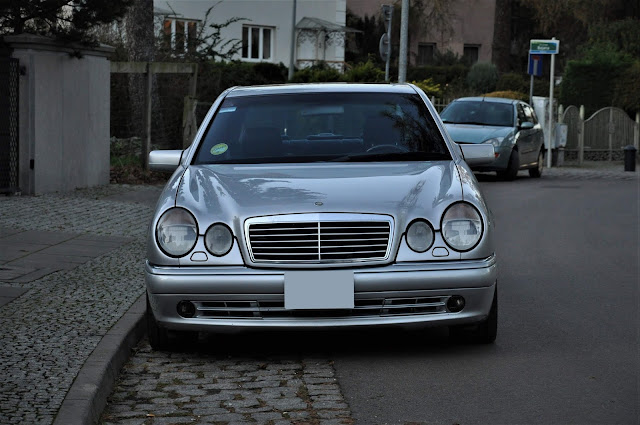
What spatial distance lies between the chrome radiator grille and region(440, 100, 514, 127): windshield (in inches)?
691

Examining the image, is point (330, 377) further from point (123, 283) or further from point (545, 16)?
point (545, 16)

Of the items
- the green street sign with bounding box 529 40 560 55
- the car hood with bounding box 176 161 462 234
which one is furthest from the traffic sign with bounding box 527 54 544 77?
the car hood with bounding box 176 161 462 234

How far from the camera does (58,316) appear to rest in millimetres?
7320

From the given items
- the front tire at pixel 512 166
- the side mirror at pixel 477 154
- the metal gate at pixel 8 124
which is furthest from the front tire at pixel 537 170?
the side mirror at pixel 477 154

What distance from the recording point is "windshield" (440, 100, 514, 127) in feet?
77.5

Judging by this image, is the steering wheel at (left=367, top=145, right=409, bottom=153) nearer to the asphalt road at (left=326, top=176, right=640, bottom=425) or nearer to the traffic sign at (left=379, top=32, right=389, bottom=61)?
the asphalt road at (left=326, top=176, right=640, bottom=425)

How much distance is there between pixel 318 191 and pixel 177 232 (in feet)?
2.66

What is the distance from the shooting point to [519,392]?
19.2 ft

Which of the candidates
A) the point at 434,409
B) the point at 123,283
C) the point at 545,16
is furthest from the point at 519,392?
the point at 545,16

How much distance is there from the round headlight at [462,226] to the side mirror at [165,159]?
2170 millimetres

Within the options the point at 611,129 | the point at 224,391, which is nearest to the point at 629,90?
the point at 611,129

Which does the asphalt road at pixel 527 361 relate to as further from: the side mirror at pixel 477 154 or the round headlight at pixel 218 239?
the side mirror at pixel 477 154

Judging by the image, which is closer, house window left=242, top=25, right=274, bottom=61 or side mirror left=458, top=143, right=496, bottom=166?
side mirror left=458, top=143, right=496, bottom=166

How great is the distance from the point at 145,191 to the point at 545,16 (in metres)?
38.3
